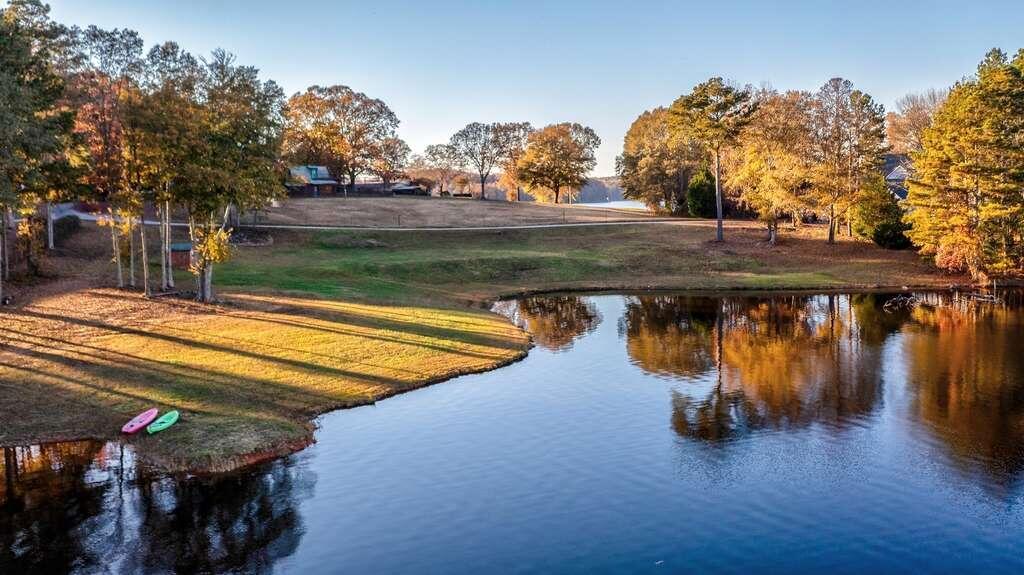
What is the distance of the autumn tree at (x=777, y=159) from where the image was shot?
6500 centimetres

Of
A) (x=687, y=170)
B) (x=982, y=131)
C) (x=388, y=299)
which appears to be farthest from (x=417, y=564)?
(x=687, y=170)

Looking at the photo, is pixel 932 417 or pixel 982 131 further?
pixel 982 131

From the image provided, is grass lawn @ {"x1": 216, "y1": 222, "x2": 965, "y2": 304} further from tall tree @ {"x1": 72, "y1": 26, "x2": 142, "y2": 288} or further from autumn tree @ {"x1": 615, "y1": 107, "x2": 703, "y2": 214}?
autumn tree @ {"x1": 615, "y1": 107, "x2": 703, "y2": 214}

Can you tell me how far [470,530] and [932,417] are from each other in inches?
649

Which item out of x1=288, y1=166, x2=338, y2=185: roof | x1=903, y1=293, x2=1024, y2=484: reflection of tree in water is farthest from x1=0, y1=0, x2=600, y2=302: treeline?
x1=288, y1=166, x2=338, y2=185: roof

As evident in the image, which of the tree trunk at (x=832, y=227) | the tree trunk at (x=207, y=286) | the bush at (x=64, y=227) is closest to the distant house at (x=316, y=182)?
the bush at (x=64, y=227)

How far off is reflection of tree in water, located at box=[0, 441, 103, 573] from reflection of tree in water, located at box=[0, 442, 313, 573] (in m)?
0.02

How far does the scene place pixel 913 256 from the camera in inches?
2484

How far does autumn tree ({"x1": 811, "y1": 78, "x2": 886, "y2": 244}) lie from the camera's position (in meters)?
63.1

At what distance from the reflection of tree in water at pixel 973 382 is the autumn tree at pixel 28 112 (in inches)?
1316

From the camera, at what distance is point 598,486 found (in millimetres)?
19531

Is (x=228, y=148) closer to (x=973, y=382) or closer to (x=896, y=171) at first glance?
(x=973, y=382)

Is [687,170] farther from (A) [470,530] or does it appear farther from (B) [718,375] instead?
(A) [470,530]

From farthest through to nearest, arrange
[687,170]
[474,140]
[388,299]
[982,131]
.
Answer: [474,140] < [687,170] < [982,131] < [388,299]
